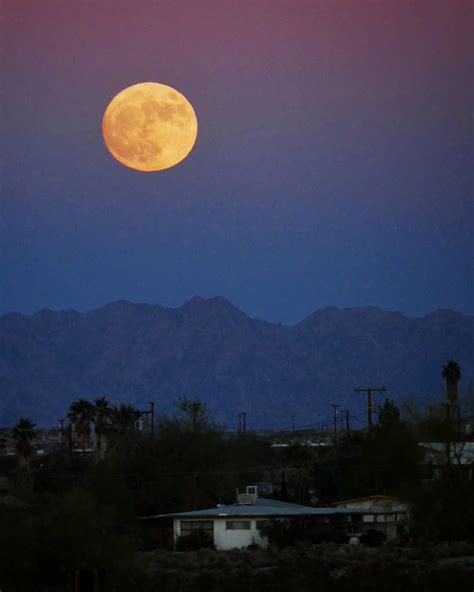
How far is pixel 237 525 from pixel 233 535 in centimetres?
54

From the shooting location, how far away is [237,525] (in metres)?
66.6

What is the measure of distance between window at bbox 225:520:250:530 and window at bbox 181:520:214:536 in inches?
31.6

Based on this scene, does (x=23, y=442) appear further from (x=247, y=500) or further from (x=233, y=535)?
(x=233, y=535)

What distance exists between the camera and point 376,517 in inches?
2670

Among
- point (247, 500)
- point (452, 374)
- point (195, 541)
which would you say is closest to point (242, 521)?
point (247, 500)

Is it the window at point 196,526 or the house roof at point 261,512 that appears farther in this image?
the window at point 196,526

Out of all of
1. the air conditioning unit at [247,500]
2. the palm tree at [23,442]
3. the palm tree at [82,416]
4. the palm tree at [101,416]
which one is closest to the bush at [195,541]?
the air conditioning unit at [247,500]

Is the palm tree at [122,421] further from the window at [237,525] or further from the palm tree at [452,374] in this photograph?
the window at [237,525]

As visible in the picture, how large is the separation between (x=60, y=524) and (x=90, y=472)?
37.7 meters

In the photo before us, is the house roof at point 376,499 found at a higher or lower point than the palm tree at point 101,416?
lower

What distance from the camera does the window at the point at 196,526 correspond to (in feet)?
217

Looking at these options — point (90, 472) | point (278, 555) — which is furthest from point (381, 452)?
point (90, 472)

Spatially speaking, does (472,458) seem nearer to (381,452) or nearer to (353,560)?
(381,452)

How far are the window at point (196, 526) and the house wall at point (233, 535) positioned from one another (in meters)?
0.23
